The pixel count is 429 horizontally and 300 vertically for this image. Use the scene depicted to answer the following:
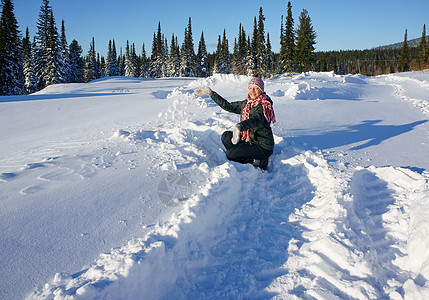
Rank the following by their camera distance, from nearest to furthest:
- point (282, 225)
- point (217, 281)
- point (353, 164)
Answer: point (217, 281), point (282, 225), point (353, 164)

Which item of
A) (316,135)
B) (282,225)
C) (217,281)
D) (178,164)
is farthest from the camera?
(316,135)

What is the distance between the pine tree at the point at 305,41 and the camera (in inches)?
1173

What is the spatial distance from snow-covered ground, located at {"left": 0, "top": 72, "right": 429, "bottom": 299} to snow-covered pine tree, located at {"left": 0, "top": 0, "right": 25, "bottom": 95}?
26021mm

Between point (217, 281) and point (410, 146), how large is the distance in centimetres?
459

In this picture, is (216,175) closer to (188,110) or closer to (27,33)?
(188,110)

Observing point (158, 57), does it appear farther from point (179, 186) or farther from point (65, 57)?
point (179, 186)

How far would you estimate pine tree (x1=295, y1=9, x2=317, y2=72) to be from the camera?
29797 millimetres

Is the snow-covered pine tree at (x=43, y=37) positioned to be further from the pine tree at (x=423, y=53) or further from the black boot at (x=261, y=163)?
the pine tree at (x=423, y=53)

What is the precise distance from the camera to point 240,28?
162 feet

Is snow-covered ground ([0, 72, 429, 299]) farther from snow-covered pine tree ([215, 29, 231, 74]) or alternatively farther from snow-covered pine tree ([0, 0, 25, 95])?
snow-covered pine tree ([215, 29, 231, 74])

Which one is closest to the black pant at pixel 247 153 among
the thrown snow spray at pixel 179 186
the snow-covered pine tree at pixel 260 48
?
the thrown snow spray at pixel 179 186

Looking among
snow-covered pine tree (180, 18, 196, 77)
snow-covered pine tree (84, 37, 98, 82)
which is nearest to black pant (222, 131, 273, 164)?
snow-covered pine tree (180, 18, 196, 77)

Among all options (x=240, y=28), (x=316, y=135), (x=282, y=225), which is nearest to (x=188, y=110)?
(x=316, y=135)

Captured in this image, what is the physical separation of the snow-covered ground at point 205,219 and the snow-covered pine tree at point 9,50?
26.0 metres
